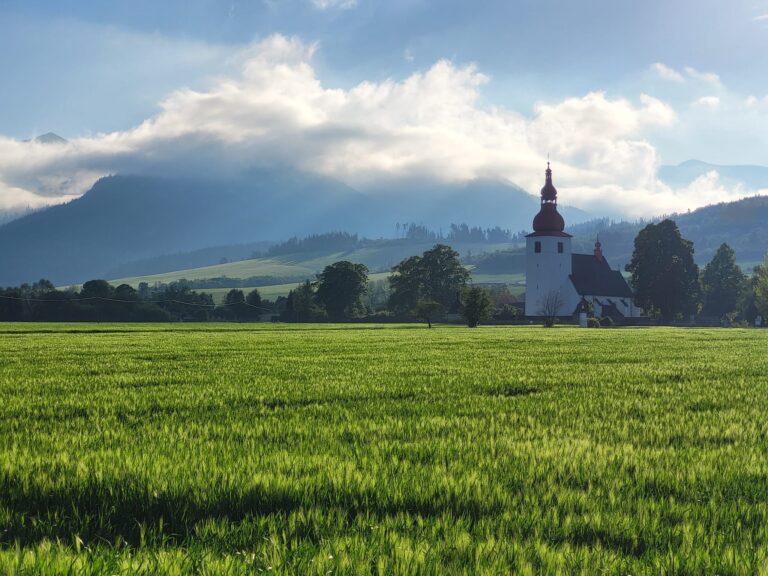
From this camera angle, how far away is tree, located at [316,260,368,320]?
143375 millimetres

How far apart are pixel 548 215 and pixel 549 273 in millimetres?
13847

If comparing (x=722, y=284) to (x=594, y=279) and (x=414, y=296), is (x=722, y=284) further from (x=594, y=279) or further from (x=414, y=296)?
(x=414, y=296)

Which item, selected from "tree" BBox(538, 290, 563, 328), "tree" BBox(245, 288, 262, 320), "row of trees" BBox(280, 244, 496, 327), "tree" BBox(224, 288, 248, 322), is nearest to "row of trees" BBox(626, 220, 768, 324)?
"tree" BBox(538, 290, 563, 328)

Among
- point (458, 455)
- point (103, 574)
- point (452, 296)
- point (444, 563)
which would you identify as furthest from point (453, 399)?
point (452, 296)

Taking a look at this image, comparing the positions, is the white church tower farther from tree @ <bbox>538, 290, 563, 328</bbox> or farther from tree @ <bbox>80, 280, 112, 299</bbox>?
tree @ <bbox>80, 280, 112, 299</bbox>

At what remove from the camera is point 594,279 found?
154 m

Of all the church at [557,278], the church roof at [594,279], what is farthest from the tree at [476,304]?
the church roof at [594,279]

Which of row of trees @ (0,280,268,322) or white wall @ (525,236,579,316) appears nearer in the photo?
row of trees @ (0,280,268,322)

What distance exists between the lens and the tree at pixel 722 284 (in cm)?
13475

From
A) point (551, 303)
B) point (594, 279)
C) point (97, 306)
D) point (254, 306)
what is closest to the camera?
point (97, 306)

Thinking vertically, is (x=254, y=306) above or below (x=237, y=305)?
below

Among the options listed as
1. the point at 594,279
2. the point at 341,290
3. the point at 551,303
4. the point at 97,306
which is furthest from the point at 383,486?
the point at 594,279

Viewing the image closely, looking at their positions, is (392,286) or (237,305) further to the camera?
(237,305)

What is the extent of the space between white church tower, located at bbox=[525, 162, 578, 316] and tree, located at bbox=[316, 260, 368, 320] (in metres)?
38.3
